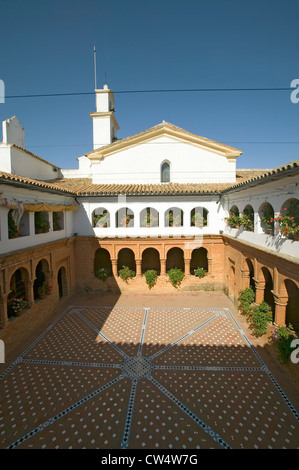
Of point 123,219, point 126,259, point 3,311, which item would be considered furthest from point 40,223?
point 126,259

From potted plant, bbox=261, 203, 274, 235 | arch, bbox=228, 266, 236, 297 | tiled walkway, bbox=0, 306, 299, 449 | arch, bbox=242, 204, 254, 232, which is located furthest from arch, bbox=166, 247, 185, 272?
potted plant, bbox=261, 203, 274, 235

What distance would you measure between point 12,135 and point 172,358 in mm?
15271

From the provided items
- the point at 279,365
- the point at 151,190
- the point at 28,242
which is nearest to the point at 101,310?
the point at 28,242

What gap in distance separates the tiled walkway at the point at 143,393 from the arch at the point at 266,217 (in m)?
4.45

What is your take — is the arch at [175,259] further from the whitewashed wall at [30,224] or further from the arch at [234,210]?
the whitewashed wall at [30,224]

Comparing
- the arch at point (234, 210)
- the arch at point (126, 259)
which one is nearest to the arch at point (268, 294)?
the arch at point (234, 210)

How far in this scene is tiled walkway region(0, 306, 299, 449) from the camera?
5.21m

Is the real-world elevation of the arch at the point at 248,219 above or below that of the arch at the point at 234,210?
below

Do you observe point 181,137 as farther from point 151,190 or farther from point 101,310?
point 101,310

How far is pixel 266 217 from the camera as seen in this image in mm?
8891

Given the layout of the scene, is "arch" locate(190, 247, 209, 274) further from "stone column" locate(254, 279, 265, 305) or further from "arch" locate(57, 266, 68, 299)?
"arch" locate(57, 266, 68, 299)

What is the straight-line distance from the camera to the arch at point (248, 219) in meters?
10.4

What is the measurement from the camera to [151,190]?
13203mm

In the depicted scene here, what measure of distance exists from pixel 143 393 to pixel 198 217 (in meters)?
9.73
